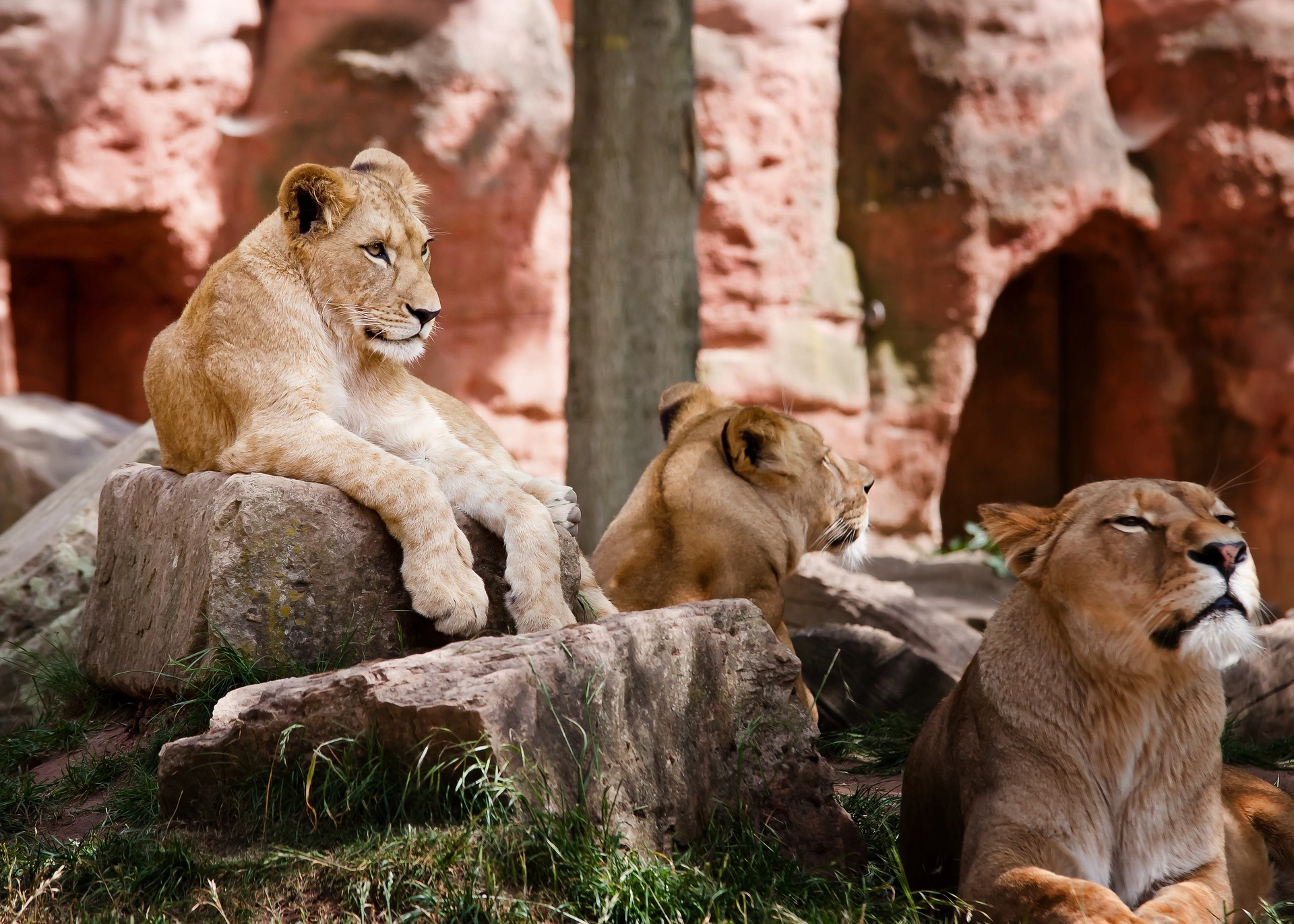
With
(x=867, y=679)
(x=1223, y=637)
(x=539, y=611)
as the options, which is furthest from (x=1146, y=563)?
(x=867, y=679)

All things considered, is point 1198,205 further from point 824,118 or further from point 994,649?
point 994,649

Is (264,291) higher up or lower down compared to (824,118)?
lower down

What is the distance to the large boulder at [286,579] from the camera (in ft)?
13.4

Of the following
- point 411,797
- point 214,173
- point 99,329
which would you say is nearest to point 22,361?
point 99,329

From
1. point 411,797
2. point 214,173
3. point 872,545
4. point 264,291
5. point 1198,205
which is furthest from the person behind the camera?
point 1198,205

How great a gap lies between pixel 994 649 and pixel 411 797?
1719mm

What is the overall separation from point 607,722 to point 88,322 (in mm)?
12054

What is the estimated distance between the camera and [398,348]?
4617mm

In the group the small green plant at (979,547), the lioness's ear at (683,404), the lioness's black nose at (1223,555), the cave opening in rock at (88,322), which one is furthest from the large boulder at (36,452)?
the lioness's black nose at (1223,555)

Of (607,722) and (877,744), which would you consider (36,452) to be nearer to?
(877,744)

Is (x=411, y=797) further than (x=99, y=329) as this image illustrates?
No

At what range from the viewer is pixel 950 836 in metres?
3.96

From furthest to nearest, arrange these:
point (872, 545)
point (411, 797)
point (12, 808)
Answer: point (872, 545) → point (12, 808) → point (411, 797)

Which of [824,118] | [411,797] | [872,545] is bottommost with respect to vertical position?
A: [872,545]
